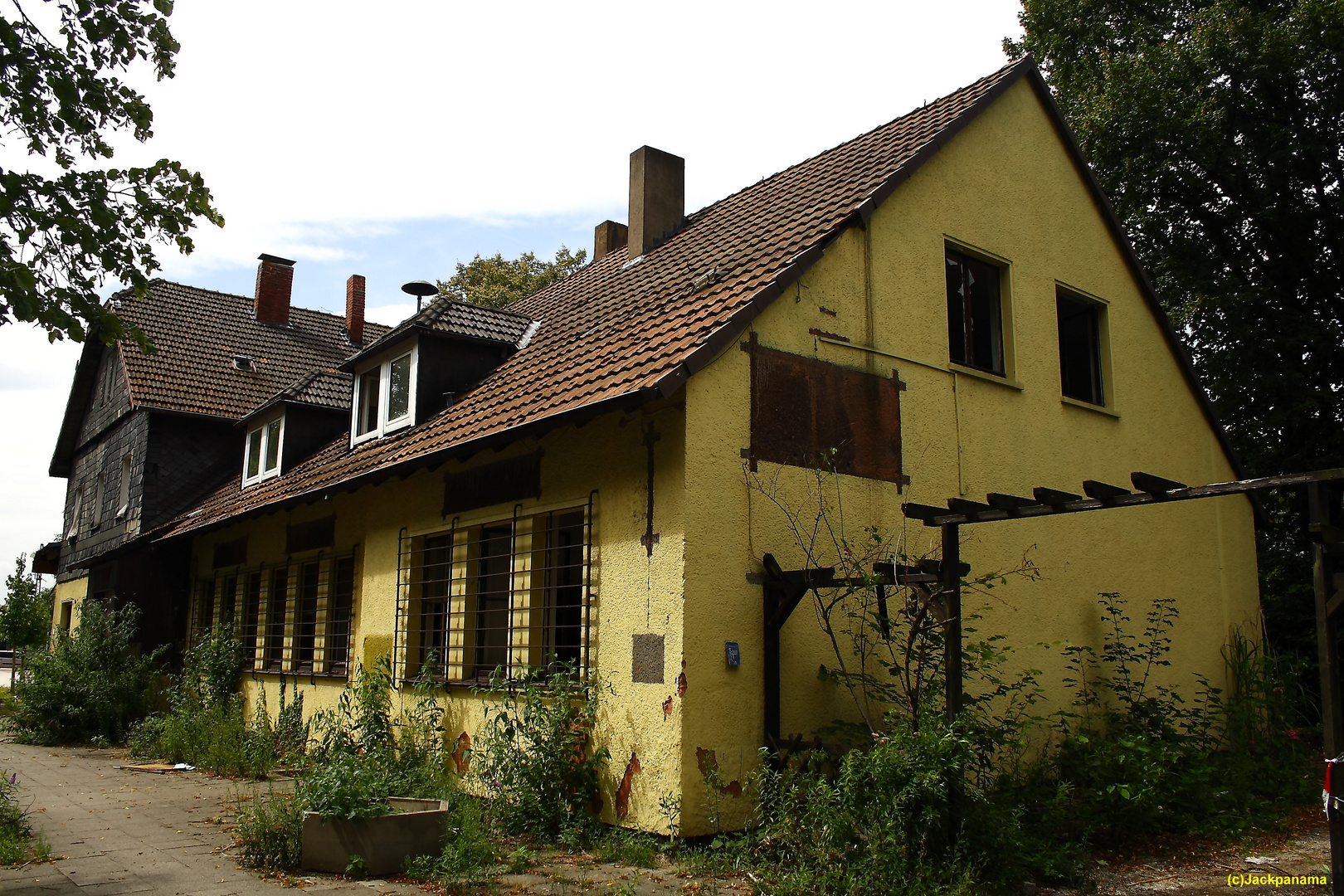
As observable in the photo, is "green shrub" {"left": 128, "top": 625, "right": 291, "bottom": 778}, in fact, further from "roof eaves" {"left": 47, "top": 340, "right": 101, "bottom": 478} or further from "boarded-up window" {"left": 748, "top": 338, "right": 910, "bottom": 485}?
"roof eaves" {"left": 47, "top": 340, "right": 101, "bottom": 478}

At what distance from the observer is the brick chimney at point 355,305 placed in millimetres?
23391

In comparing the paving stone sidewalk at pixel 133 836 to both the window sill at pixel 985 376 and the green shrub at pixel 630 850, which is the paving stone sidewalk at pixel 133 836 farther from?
the window sill at pixel 985 376

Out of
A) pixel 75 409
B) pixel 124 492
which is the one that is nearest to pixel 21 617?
pixel 75 409

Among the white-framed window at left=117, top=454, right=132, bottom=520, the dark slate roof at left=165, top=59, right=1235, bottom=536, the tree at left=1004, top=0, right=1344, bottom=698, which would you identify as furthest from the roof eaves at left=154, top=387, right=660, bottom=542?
the tree at left=1004, top=0, right=1344, bottom=698

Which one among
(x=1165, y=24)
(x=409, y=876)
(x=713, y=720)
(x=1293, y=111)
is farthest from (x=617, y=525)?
(x=1165, y=24)

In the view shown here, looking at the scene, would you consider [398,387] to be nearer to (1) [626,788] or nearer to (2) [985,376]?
(1) [626,788]

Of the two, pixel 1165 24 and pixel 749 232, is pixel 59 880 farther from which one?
pixel 1165 24

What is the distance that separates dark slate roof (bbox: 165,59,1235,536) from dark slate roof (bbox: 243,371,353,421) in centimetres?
151

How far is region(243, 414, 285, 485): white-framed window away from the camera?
15.8m

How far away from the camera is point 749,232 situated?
10562 millimetres

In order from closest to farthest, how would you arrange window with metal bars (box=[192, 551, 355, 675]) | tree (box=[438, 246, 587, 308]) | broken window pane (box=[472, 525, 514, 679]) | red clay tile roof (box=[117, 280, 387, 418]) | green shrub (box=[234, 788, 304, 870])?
green shrub (box=[234, 788, 304, 870]) < broken window pane (box=[472, 525, 514, 679]) < window with metal bars (box=[192, 551, 355, 675]) < red clay tile roof (box=[117, 280, 387, 418]) < tree (box=[438, 246, 587, 308])

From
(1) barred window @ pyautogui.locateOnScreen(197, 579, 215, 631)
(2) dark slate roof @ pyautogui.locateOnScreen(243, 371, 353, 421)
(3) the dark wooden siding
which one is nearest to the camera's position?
(2) dark slate roof @ pyautogui.locateOnScreen(243, 371, 353, 421)

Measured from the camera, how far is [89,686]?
15.2 meters

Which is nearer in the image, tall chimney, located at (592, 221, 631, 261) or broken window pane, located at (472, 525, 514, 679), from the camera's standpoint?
broken window pane, located at (472, 525, 514, 679)
